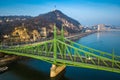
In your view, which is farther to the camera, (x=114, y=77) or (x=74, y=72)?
(x=74, y=72)

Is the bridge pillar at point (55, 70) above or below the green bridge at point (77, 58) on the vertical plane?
below

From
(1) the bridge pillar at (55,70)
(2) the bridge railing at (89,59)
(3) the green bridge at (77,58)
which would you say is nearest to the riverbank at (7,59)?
(3) the green bridge at (77,58)

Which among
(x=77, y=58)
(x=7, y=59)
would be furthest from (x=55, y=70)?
(x=7, y=59)

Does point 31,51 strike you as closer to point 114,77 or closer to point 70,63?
point 70,63

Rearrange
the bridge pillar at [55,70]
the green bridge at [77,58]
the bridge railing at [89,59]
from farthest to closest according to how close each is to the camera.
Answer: the bridge pillar at [55,70], the bridge railing at [89,59], the green bridge at [77,58]

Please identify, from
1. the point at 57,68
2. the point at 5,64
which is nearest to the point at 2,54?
the point at 5,64

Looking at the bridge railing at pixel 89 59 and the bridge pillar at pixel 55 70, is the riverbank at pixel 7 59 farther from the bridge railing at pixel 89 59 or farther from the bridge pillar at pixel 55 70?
the bridge pillar at pixel 55 70

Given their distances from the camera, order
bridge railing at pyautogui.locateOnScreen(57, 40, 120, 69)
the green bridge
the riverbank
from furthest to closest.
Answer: the riverbank < bridge railing at pyautogui.locateOnScreen(57, 40, 120, 69) < the green bridge

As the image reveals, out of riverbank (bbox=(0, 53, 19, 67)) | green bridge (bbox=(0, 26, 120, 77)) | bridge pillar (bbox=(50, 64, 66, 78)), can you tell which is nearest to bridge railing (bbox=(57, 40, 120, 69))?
green bridge (bbox=(0, 26, 120, 77))

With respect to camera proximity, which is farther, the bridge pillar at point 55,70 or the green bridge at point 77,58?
the bridge pillar at point 55,70

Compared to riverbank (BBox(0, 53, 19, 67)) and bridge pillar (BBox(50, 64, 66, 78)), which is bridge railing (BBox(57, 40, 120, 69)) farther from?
riverbank (BBox(0, 53, 19, 67))

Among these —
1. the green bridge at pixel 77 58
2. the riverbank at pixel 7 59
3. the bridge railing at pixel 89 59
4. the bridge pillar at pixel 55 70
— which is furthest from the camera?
the riverbank at pixel 7 59
